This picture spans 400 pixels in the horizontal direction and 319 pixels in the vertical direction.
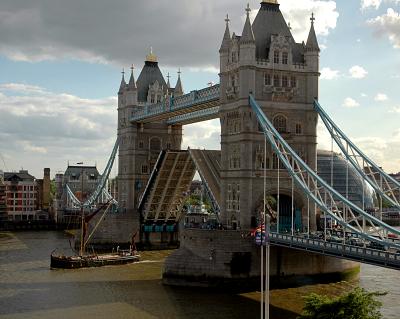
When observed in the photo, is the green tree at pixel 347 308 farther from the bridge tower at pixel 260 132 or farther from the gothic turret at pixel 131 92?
the gothic turret at pixel 131 92

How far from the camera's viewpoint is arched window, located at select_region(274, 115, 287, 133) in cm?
6975

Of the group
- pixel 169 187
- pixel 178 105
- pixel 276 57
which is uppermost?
pixel 276 57

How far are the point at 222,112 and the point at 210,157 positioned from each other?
38.1 feet

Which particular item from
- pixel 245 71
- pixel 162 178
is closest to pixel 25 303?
pixel 245 71

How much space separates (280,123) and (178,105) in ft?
72.5

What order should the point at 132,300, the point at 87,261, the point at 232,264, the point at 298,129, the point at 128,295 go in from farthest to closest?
the point at 87,261 < the point at 298,129 < the point at 232,264 < the point at 128,295 < the point at 132,300

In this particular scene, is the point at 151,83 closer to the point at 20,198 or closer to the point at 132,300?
the point at 132,300

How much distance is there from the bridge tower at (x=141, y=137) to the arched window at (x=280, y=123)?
3730 cm

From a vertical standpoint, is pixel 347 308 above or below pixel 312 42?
below

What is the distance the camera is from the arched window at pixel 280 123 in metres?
69.8

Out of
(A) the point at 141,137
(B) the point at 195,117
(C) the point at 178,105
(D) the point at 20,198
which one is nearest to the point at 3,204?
(D) the point at 20,198

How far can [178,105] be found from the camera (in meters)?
88.8

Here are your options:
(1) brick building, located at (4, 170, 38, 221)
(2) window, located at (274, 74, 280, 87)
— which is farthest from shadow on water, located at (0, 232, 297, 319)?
(1) brick building, located at (4, 170, 38, 221)

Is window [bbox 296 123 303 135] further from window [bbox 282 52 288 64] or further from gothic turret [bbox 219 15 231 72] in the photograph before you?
gothic turret [bbox 219 15 231 72]
